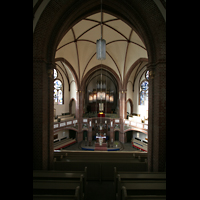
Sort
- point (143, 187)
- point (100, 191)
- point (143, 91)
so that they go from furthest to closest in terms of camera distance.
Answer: point (143, 91) → point (100, 191) → point (143, 187)

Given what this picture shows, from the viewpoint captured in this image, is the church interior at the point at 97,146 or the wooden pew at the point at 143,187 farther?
the church interior at the point at 97,146

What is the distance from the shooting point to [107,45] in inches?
497

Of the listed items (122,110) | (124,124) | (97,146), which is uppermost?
(122,110)

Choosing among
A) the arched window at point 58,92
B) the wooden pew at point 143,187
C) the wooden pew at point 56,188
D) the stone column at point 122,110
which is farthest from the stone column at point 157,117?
the arched window at point 58,92

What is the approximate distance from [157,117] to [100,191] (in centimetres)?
395

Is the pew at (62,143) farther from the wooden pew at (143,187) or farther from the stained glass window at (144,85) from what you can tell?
the stained glass window at (144,85)

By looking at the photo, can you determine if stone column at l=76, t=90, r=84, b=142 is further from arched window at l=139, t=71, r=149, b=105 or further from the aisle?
the aisle

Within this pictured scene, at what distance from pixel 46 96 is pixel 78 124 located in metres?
11.3

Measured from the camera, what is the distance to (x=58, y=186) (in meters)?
3.37

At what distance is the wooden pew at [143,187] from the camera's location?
3307 mm

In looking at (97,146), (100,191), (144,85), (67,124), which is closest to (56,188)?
(100,191)

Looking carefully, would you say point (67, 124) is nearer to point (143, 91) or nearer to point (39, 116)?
point (39, 116)

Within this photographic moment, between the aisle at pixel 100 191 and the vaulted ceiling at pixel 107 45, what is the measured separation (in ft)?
31.9

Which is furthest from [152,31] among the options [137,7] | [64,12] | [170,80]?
[170,80]
